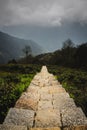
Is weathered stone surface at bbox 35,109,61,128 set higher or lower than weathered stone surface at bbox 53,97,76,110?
lower

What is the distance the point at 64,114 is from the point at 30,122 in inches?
41.2

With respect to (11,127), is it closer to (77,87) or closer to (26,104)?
(26,104)

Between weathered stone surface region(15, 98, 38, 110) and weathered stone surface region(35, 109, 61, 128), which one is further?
weathered stone surface region(15, 98, 38, 110)

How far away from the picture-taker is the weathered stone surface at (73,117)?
4.62 m

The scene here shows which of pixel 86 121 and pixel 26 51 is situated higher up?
pixel 26 51

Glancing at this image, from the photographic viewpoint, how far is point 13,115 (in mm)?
5031

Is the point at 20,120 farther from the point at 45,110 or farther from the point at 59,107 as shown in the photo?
the point at 59,107

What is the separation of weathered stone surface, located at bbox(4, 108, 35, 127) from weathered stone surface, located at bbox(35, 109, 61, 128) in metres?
0.18

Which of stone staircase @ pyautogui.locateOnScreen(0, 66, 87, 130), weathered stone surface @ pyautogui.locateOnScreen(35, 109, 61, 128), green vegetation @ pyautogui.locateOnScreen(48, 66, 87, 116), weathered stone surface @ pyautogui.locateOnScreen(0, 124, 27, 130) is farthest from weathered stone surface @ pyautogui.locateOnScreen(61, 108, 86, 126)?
green vegetation @ pyautogui.locateOnScreen(48, 66, 87, 116)

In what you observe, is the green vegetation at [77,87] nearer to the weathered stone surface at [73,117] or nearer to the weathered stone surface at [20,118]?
the weathered stone surface at [73,117]

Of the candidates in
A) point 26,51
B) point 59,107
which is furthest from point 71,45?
point 59,107

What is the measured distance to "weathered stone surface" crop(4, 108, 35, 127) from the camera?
4641 millimetres

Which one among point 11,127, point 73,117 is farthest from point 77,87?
point 11,127

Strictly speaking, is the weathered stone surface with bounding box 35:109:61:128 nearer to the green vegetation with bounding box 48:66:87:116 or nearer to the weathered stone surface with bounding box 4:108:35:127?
the weathered stone surface with bounding box 4:108:35:127
